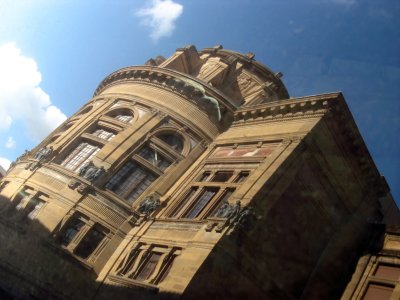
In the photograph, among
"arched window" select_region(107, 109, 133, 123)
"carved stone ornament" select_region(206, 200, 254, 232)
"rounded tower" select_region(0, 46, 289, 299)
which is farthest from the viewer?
"arched window" select_region(107, 109, 133, 123)

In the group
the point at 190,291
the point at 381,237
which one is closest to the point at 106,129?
the point at 190,291

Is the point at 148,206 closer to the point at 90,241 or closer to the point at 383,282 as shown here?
Answer: the point at 90,241

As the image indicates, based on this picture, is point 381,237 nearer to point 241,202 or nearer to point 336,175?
point 336,175

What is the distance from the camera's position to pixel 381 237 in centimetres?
2227

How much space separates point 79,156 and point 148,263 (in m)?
8.16

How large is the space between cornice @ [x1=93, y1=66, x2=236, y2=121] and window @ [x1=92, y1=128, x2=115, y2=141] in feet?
14.0

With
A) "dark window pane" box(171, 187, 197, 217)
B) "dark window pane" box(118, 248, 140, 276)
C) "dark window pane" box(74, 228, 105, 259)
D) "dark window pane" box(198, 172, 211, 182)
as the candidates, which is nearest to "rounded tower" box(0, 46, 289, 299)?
"dark window pane" box(74, 228, 105, 259)

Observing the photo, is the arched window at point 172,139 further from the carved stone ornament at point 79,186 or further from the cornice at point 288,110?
the carved stone ornament at point 79,186

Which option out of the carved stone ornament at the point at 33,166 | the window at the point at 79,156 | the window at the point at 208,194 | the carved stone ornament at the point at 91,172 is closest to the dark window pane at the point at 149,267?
the window at the point at 208,194

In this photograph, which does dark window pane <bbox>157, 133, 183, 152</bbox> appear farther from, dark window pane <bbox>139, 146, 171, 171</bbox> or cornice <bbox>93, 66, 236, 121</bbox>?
cornice <bbox>93, 66, 236, 121</bbox>

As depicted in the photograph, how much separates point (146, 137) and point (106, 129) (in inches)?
122

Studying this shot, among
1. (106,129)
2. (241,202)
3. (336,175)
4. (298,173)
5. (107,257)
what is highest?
(336,175)

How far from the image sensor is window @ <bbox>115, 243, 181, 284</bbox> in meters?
17.4

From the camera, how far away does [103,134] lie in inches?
971
